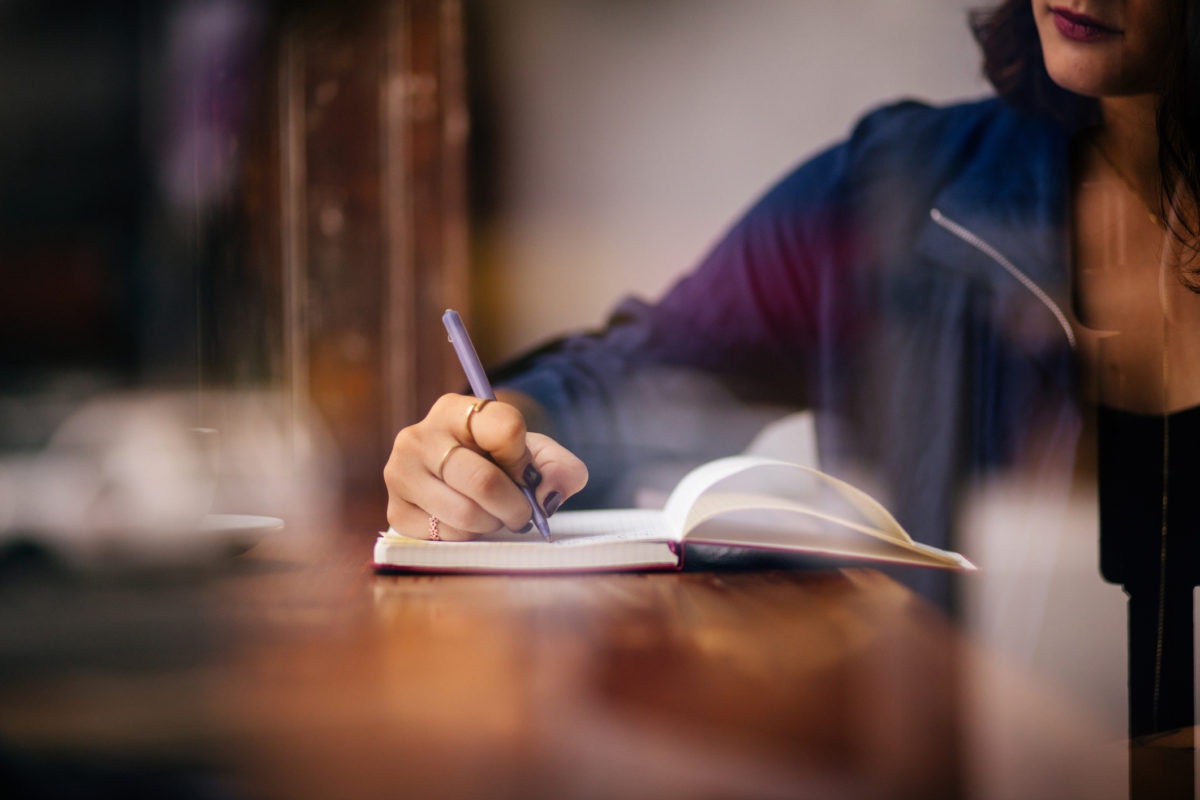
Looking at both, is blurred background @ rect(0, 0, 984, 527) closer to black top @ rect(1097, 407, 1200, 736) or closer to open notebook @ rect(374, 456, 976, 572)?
black top @ rect(1097, 407, 1200, 736)

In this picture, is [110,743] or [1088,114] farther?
[1088,114]

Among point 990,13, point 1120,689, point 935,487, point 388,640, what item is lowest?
point 1120,689

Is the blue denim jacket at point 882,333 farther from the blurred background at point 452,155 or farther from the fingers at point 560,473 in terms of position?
the fingers at point 560,473

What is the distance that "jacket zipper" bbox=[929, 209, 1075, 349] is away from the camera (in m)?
0.92

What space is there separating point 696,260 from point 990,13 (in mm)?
534

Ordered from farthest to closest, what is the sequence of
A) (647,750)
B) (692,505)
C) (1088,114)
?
(1088,114)
(692,505)
(647,750)

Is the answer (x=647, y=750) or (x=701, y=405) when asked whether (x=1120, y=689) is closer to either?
(x=701, y=405)

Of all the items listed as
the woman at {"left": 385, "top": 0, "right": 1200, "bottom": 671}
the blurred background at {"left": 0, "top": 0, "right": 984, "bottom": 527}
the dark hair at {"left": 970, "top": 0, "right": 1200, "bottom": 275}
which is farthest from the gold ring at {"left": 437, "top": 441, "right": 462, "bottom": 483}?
the dark hair at {"left": 970, "top": 0, "right": 1200, "bottom": 275}

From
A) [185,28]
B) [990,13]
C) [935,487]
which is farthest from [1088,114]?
[185,28]

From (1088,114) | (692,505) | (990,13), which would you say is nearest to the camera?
(692,505)

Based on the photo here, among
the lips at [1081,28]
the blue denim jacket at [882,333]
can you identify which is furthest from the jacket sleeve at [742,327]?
the lips at [1081,28]

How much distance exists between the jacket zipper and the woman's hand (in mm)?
697

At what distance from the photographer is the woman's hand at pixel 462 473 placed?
0.42m

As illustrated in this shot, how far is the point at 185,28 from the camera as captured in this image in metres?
1.24
